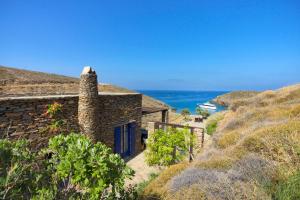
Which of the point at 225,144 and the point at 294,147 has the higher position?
the point at 294,147

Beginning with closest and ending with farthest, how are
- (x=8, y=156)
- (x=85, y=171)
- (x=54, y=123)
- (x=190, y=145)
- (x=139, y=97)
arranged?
(x=8, y=156)
(x=85, y=171)
(x=54, y=123)
(x=190, y=145)
(x=139, y=97)

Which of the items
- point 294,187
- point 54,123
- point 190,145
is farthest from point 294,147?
point 54,123

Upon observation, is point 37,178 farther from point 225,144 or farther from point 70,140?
point 225,144

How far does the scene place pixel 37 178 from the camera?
380 cm

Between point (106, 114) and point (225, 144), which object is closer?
point (225, 144)

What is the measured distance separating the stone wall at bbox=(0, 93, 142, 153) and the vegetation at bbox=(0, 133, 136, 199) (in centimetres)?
144

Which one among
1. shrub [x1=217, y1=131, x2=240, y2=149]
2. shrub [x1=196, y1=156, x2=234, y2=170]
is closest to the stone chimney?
shrub [x1=217, y1=131, x2=240, y2=149]

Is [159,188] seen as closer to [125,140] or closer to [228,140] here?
[228,140]

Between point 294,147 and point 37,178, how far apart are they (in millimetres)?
5658

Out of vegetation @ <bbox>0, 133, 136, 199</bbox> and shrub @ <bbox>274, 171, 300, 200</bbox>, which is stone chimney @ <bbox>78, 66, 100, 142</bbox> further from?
shrub @ <bbox>274, 171, 300, 200</bbox>

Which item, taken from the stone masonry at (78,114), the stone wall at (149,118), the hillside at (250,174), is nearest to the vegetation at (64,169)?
the hillside at (250,174)

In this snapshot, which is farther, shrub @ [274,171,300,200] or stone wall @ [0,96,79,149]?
stone wall @ [0,96,79,149]

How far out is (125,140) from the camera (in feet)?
50.6

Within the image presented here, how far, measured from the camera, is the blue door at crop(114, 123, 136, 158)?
47.5 feet
